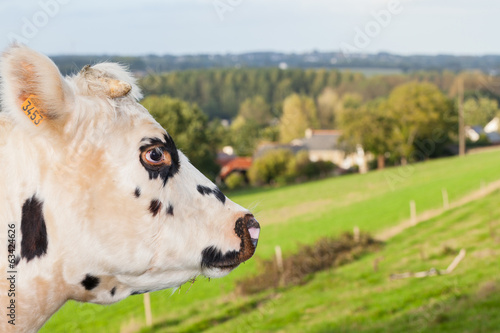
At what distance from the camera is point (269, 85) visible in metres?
135

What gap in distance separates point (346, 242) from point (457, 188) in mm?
20190

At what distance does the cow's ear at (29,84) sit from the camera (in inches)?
62.6

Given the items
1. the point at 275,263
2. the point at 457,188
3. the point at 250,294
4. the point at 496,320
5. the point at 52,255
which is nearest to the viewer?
the point at 52,255

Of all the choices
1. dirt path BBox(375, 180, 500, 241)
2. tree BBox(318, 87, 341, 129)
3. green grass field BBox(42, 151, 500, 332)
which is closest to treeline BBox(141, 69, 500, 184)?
tree BBox(318, 87, 341, 129)

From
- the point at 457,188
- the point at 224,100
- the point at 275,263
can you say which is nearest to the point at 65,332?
the point at 275,263

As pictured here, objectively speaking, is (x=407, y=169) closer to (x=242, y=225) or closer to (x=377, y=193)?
(x=377, y=193)

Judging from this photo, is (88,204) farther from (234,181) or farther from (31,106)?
(234,181)

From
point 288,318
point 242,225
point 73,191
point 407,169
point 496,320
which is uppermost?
point 73,191

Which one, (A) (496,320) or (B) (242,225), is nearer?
→ (B) (242,225)

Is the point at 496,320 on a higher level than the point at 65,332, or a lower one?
higher

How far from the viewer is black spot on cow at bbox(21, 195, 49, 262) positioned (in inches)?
65.0

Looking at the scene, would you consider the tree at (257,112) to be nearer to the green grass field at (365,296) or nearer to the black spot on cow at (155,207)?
the green grass field at (365,296)

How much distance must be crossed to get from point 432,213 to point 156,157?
117ft

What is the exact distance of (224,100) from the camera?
128 meters
